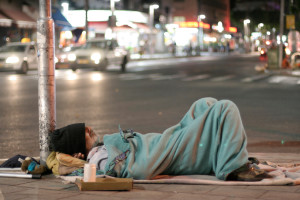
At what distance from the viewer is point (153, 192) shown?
5258mm

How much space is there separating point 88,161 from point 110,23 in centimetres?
3960

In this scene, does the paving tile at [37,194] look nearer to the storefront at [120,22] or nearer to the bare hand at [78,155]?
the bare hand at [78,155]

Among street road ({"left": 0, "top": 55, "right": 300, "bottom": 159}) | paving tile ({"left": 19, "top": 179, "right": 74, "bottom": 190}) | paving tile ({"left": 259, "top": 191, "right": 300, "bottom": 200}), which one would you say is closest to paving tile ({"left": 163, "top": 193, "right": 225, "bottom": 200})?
paving tile ({"left": 259, "top": 191, "right": 300, "bottom": 200})

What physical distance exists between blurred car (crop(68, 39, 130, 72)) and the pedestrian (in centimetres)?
2700

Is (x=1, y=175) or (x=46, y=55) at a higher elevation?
(x=46, y=55)

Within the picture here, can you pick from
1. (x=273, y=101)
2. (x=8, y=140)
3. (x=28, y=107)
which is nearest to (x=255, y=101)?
(x=273, y=101)

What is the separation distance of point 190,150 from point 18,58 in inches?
974

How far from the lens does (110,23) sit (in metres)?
45.0

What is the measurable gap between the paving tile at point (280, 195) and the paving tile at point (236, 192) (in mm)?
66

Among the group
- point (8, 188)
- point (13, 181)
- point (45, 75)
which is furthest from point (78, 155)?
point (45, 75)

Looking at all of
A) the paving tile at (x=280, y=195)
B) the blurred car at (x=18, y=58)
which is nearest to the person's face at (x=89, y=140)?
the paving tile at (x=280, y=195)

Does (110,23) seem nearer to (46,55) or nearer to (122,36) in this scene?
(122,36)

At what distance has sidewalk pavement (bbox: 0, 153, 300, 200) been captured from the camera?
5.05 metres

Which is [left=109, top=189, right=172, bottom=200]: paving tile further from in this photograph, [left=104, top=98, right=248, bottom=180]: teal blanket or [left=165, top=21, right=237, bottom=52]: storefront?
[left=165, top=21, right=237, bottom=52]: storefront
